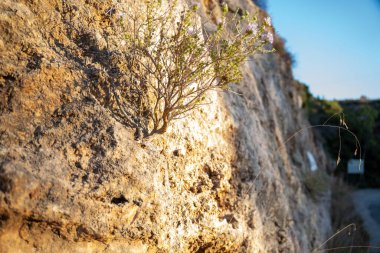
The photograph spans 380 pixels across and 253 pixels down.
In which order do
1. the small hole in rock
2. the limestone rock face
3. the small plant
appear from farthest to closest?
the small plant, the small hole in rock, the limestone rock face

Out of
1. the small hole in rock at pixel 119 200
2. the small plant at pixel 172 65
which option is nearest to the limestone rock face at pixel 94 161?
the small hole in rock at pixel 119 200

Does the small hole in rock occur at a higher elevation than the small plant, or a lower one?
lower

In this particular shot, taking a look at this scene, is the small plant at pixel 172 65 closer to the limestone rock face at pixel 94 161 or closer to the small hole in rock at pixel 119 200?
the limestone rock face at pixel 94 161

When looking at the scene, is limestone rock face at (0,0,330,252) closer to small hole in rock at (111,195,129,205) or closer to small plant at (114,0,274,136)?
small hole in rock at (111,195,129,205)

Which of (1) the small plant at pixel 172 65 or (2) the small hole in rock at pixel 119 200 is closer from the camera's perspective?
(2) the small hole in rock at pixel 119 200

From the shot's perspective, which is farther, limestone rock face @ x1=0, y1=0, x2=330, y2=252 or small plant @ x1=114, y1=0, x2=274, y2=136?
small plant @ x1=114, y1=0, x2=274, y2=136

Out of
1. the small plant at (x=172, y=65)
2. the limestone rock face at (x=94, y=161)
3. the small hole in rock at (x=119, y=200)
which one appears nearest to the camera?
the limestone rock face at (x=94, y=161)

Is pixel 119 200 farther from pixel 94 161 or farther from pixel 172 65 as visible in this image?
pixel 172 65

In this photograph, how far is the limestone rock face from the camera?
2.11 meters

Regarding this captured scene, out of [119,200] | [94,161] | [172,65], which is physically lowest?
[119,200]

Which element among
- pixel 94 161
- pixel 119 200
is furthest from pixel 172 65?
pixel 119 200

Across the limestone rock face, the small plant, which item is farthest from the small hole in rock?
the small plant

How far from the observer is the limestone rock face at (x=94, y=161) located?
211 cm

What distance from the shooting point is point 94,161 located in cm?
240
